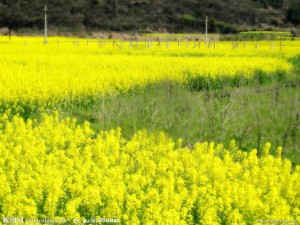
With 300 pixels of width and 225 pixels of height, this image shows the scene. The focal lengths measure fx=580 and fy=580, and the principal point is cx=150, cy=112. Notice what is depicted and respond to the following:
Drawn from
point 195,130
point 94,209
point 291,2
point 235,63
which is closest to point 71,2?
point 291,2

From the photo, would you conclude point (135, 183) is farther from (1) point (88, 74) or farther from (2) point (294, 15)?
(2) point (294, 15)

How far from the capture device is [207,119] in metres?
11.6

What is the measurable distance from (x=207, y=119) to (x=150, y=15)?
58.5 m

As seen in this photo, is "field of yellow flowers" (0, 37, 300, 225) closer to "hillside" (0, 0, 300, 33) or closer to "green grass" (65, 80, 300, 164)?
"green grass" (65, 80, 300, 164)

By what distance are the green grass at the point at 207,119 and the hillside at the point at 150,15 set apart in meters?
50.7

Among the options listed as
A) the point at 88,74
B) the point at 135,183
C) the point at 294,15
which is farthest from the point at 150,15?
the point at 135,183

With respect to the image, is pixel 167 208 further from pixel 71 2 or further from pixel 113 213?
pixel 71 2

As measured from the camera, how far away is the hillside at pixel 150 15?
6438cm

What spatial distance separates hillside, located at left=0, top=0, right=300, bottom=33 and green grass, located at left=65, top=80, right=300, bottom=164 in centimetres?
5066

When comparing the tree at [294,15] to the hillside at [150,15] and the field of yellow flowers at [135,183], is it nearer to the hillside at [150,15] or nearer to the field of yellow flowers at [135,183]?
the hillside at [150,15]

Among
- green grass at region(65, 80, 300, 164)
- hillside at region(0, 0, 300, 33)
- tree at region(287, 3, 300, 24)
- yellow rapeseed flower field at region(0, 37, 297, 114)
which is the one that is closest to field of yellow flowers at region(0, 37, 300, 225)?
green grass at region(65, 80, 300, 164)

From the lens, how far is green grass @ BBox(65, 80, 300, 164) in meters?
10.7

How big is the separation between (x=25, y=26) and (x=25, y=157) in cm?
5801

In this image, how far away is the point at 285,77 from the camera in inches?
796
